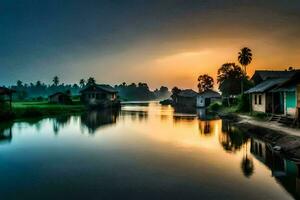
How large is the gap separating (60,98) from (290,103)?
6514 centimetres

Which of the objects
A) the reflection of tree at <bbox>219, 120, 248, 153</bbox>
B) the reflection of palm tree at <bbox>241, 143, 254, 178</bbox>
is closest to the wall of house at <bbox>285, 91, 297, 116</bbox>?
the reflection of tree at <bbox>219, 120, 248, 153</bbox>

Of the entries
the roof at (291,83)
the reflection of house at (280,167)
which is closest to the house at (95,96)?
the roof at (291,83)

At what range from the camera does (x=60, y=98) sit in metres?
80.3

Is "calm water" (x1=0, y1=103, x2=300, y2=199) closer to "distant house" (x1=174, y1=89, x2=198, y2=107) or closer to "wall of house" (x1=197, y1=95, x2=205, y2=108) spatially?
"wall of house" (x1=197, y1=95, x2=205, y2=108)

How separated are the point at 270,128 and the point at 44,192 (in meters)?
21.2

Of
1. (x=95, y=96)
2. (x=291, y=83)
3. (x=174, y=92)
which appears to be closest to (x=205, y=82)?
(x=174, y=92)

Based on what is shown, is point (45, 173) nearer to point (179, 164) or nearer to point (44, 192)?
point (44, 192)

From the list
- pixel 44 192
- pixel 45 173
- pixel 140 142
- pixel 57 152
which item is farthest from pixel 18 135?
pixel 44 192

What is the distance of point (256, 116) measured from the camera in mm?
37156

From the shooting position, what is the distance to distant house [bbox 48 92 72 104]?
78.3 metres

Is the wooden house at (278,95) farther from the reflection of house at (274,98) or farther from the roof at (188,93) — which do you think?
the roof at (188,93)

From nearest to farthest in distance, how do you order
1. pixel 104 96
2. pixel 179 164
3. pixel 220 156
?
pixel 179 164 < pixel 220 156 < pixel 104 96

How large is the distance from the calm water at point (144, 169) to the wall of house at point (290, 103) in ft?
19.1

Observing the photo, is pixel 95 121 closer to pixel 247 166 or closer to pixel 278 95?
pixel 278 95
